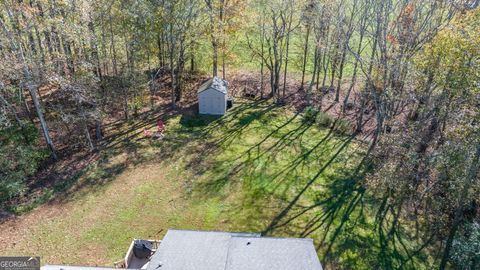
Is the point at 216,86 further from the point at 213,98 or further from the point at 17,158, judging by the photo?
the point at 17,158

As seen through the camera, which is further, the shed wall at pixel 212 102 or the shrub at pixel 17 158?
the shed wall at pixel 212 102

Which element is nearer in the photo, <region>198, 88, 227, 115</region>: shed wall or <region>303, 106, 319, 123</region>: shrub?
<region>198, 88, 227, 115</region>: shed wall

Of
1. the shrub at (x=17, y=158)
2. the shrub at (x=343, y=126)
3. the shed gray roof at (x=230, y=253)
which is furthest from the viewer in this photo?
the shrub at (x=343, y=126)

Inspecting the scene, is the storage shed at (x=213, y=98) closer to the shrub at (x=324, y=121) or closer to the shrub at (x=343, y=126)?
the shrub at (x=324, y=121)

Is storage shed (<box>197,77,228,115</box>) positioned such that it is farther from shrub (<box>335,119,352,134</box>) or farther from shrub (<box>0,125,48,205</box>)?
shrub (<box>0,125,48,205</box>)

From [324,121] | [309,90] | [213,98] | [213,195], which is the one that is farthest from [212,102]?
[213,195]

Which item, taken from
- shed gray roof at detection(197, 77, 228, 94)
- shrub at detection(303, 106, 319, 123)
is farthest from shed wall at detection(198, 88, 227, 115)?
shrub at detection(303, 106, 319, 123)

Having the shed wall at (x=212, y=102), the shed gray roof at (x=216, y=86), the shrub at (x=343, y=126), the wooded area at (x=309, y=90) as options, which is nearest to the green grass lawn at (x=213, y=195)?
the shrub at (x=343, y=126)
